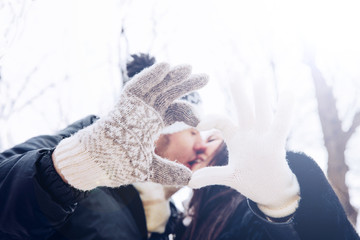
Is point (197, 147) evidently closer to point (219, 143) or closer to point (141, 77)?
point (219, 143)

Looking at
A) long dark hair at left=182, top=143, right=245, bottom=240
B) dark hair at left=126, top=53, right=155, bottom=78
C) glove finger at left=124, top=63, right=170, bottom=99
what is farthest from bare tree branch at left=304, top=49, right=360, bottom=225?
glove finger at left=124, top=63, right=170, bottom=99

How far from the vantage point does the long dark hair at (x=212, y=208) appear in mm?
2197

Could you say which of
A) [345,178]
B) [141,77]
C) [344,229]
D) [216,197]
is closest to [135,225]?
[216,197]

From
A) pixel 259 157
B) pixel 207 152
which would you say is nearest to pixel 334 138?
pixel 207 152

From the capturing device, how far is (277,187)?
1333mm

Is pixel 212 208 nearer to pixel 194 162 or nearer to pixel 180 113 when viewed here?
pixel 194 162

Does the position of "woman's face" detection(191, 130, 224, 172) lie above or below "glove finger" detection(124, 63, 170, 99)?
below

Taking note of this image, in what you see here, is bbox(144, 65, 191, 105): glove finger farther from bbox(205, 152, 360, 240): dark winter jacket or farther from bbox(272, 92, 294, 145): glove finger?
bbox(205, 152, 360, 240): dark winter jacket

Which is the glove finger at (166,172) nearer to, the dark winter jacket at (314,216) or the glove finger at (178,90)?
the glove finger at (178,90)

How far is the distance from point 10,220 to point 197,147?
1690 mm

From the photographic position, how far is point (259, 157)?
1.30 meters

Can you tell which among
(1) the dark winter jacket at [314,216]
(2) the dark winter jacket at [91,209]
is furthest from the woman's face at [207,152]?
(1) the dark winter jacket at [314,216]

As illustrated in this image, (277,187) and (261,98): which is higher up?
(261,98)

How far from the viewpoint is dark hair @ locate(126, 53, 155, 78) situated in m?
2.63
